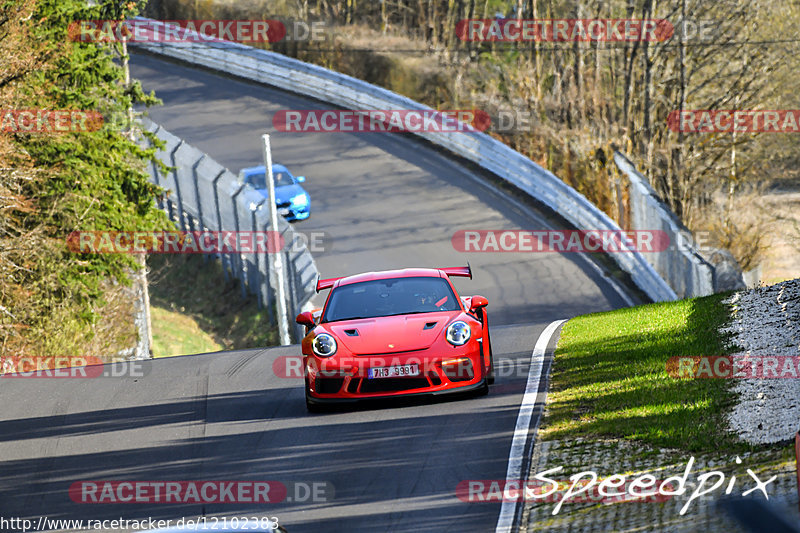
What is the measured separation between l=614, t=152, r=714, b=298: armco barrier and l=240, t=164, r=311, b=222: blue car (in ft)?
34.1

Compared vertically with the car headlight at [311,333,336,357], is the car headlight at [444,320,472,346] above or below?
above

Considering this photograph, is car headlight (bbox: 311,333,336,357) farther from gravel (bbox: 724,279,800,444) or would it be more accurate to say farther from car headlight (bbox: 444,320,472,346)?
gravel (bbox: 724,279,800,444)

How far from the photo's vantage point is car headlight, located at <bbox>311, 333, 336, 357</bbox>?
10828 millimetres

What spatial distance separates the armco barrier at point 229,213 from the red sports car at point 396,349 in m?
13.6

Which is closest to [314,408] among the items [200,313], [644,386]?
[644,386]

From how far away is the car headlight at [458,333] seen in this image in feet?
35.6

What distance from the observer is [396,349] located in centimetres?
1064

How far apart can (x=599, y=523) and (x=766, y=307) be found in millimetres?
7611

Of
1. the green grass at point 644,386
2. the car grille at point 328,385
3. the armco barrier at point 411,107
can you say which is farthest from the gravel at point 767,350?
the armco barrier at point 411,107

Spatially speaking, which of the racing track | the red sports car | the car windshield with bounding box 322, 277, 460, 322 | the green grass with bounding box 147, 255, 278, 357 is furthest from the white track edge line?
the green grass with bounding box 147, 255, 278, 357

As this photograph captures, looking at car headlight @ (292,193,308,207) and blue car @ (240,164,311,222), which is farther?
car headlight @ (292,193,308,207)

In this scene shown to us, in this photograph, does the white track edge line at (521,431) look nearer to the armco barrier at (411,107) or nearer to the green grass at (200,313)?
the armco barrier at (411,107)

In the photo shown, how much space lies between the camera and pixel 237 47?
145 ft

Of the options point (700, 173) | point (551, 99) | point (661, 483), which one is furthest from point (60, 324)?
point (700, 173)
